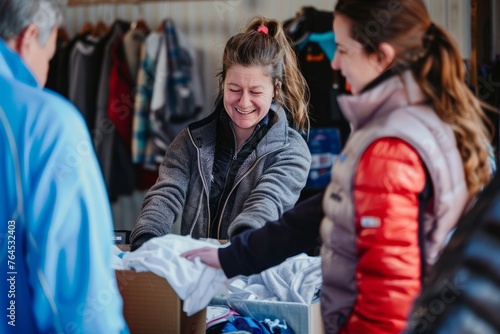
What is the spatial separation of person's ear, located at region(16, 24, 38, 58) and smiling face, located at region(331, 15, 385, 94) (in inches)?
24.1

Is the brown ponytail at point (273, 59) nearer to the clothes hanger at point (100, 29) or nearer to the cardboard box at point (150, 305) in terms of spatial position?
the cardboard box at point (150, 305)

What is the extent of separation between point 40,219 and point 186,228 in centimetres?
109

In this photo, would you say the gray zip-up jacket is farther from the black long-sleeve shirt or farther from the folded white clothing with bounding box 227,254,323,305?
the black long-sleeve shirt

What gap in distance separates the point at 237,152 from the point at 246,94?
0.68 feet

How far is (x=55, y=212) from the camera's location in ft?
4.43

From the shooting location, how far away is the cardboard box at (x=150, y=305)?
1692 mm

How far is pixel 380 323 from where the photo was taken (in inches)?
51.6

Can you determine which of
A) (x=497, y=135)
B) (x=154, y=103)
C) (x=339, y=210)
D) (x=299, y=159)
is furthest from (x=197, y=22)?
(x=339, y=210)

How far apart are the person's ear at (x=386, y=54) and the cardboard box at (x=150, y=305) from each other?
70 centimetres

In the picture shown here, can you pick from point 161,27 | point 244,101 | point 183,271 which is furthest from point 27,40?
point 161,27

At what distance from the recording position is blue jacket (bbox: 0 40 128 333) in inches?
53.2

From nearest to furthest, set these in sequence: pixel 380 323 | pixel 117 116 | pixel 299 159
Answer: pixel 380 323, pixel 299 159, pixel 117 116

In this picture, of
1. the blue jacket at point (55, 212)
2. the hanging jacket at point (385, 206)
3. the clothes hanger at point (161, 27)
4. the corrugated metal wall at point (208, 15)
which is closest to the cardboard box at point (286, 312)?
the hanging jacket at point (385, 206)

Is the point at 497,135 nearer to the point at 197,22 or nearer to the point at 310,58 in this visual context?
the point at 310,58
